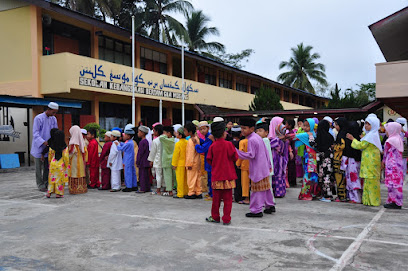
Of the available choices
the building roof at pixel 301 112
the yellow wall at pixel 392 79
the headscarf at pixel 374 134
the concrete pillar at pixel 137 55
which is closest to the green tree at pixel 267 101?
the building roof at pixel 301 112

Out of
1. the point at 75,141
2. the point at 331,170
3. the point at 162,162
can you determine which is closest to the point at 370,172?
the point at 331,170

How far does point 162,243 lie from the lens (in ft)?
14.6

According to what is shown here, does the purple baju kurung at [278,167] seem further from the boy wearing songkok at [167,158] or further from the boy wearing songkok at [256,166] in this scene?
the boy wearing songkok at [167,158]

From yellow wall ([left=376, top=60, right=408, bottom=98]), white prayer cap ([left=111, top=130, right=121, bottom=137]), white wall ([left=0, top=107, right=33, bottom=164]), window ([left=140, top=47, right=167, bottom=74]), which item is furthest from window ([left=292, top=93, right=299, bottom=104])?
white prayer cap ([left=111, top=130, right=121, bottom=137])

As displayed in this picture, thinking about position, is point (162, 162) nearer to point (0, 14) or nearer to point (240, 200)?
point (240, 200)

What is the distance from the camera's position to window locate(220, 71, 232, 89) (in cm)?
2945

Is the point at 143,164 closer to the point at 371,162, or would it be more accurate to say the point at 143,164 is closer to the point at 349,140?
the point at 349,140

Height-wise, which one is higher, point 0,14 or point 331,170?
point 0,14

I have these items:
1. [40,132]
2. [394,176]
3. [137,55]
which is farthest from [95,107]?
[394,176]

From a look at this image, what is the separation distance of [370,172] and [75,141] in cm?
611

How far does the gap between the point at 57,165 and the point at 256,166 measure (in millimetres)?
4213

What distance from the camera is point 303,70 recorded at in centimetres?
4462

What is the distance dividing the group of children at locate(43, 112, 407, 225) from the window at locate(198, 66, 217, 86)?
1823cm

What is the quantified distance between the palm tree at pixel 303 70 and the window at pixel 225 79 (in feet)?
53.1
